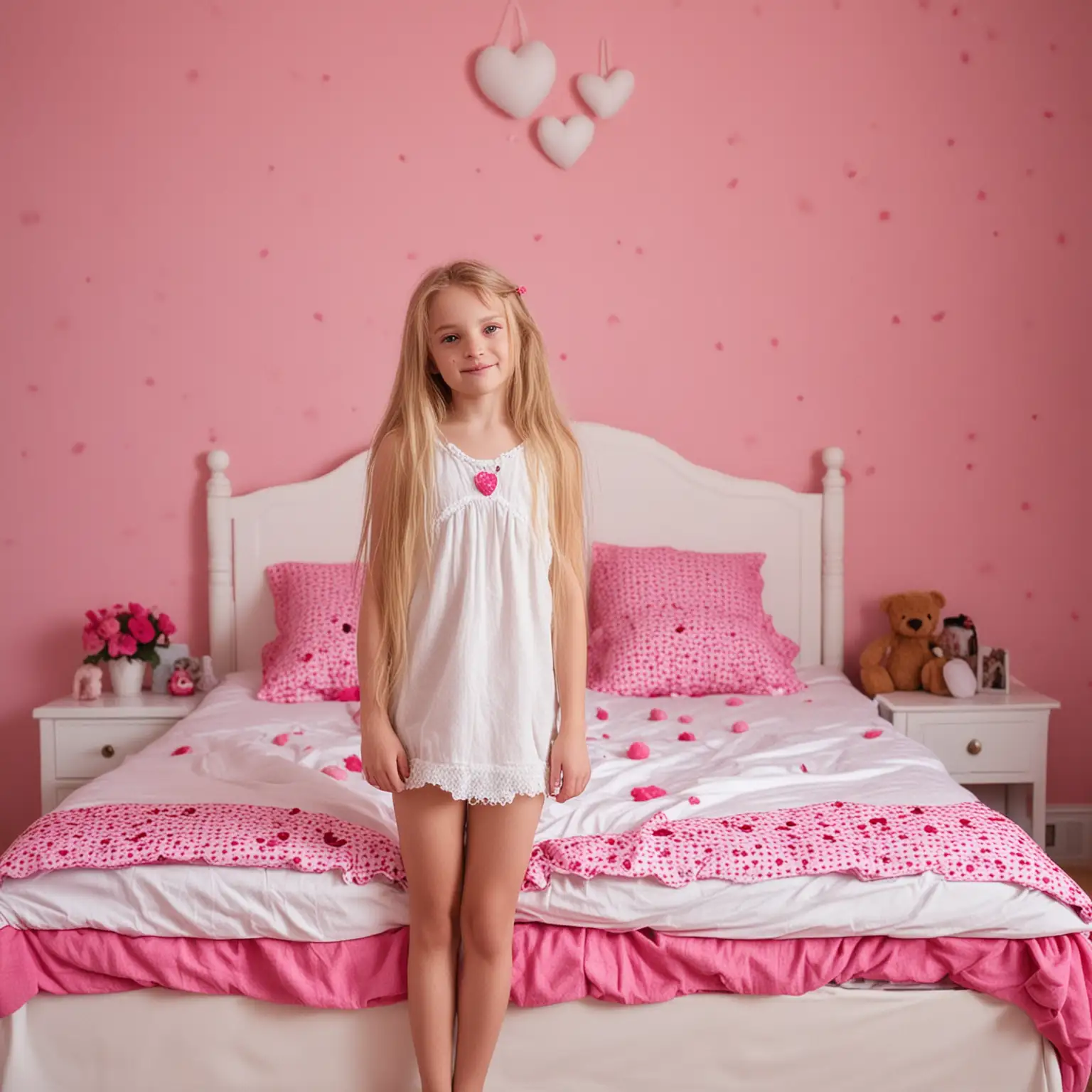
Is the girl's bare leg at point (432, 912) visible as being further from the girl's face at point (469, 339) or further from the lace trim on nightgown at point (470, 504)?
the girl's face at point (469, 339)

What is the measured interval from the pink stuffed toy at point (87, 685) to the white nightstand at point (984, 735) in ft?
6.58

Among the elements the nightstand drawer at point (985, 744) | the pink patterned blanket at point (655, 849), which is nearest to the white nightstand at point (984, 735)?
the nightstand drawer at point (985, 744)

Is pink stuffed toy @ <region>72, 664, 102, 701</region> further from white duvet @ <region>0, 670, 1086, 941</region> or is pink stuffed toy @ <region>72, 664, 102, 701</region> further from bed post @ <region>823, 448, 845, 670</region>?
bed post @ <region>823, 448, 845, 670</region>

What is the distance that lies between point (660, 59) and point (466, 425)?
188 cm

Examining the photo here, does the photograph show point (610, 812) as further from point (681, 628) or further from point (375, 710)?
point (681, 628)

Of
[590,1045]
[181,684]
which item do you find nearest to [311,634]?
[181,684]

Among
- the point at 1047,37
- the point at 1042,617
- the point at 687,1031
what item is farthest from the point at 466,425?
the point at 1047,37

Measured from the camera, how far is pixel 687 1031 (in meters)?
1.67

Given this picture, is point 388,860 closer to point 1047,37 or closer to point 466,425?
point 466,425

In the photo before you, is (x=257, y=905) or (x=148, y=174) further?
(x=148, y=174)

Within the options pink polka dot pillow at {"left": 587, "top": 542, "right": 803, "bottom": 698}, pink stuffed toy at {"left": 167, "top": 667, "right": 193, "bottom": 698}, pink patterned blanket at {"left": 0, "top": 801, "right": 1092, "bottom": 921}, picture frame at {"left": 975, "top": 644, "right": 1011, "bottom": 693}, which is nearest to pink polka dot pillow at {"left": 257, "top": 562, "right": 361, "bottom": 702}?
pink stuffed toy at {"left": 167, "top": 667, "right": 193, "bottom": 698}

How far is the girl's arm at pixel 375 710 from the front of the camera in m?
1.53

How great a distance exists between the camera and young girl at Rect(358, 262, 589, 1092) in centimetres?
153

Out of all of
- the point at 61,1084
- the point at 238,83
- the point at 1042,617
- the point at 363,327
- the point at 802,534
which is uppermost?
the point at 238,83
